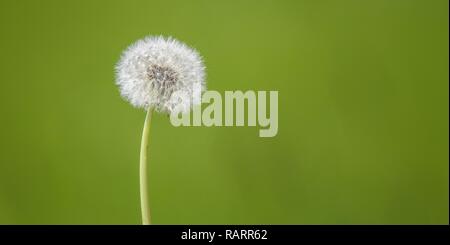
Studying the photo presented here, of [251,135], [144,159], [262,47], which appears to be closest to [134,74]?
[144,159]

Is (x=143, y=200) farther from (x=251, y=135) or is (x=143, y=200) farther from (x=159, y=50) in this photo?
(x=251, y=135)

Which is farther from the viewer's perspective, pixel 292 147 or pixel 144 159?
pixel 292 147
